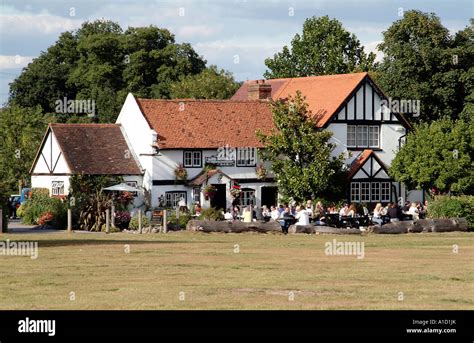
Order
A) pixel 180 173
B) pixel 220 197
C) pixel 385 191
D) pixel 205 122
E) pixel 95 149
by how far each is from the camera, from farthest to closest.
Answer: pixel 385 191 → pixel 205 122 → pixel 220 197 → pixel 95 149 → pixel 180 173

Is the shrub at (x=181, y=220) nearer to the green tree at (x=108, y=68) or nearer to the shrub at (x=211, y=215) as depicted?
A: the shrub at (x=211, y=215)

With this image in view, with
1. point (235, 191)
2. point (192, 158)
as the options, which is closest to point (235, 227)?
point (235, 191)

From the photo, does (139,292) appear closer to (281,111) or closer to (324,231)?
(324,231)

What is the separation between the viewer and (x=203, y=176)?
60594mm

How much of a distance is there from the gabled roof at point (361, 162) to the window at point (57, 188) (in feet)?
50.2

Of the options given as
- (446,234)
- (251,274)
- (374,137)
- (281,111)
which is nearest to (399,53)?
(374,137)

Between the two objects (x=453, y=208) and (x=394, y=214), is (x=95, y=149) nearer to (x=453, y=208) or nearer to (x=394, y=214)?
(x=394, y=214)

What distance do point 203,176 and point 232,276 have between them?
33.4m

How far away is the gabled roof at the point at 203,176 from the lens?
6022cm

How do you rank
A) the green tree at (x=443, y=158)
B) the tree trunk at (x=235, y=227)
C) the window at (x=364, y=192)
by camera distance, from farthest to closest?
the window at (x=364, y=192) < the green tree at (x=443, y=158) < the tree trunk at (x=235, y=227)

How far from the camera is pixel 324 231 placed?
154ft

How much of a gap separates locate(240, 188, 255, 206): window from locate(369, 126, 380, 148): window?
769 centimetres

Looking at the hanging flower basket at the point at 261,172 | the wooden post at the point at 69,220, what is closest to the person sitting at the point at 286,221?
the wooden post at the point at 69,220

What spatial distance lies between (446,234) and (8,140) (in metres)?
33.5
